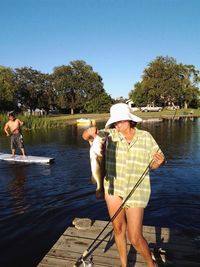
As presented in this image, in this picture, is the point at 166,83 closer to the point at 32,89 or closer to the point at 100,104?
the point at 100,104

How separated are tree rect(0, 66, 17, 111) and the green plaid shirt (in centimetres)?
5852

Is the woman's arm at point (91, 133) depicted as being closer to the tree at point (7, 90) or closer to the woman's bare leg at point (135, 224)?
the woman's bare leg at point (135, 224)

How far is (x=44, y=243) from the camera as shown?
7.39m

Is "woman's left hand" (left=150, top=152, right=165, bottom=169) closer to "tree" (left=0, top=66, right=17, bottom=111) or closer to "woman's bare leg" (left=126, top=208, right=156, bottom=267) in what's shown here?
"woman's bare leg" (left=126, top=208, right=156, bottom=267)

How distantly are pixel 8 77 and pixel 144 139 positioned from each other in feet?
228

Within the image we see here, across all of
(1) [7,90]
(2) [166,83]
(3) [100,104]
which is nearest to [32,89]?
(1) [7,90]

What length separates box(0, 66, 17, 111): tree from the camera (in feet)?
200

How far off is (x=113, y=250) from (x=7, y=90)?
60448 millimetres

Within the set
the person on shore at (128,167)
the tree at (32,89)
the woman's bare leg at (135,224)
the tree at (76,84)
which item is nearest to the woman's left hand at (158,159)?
the person on shore at (128,167)

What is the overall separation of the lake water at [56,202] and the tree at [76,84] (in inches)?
2669

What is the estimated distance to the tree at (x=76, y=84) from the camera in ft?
273

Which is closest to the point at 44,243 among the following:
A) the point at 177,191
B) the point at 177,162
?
the point at 177,191

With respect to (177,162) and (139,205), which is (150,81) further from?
(139,205)

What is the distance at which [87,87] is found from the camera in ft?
280
